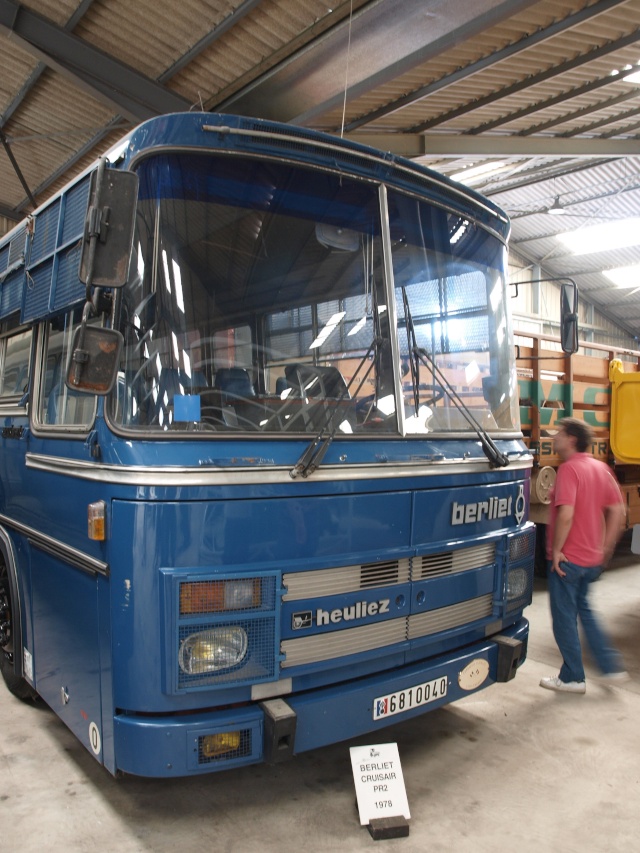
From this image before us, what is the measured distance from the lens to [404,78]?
629cm

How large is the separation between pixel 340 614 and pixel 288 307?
4.26 ft

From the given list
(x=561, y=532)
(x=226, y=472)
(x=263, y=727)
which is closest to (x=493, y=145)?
(x=561, y=532)

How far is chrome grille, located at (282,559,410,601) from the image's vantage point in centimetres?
267

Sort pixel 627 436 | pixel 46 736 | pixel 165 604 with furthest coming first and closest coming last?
pixel 627 436 < pixel 46 736 < pixel 165 604

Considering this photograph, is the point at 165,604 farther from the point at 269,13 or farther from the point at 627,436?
the point at 627,436

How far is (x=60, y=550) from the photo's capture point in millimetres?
3072

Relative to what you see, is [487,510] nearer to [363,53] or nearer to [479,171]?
[363,53]

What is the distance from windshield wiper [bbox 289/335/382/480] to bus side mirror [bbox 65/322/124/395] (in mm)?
759

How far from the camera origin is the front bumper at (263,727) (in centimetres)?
248

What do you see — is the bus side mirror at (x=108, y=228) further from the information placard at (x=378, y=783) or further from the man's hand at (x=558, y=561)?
the man's hand at (x=558, y=561)

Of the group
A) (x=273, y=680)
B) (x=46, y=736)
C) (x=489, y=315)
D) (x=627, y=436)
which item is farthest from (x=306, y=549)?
(x=627, y=436)

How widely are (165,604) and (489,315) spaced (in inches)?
90.0

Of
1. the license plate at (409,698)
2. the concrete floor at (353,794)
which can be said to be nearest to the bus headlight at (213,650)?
the license plate at (409,698)

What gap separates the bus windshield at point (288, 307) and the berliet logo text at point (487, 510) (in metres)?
0.39
